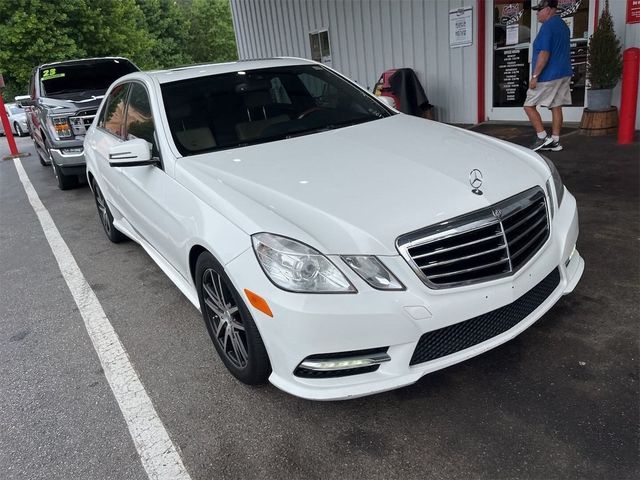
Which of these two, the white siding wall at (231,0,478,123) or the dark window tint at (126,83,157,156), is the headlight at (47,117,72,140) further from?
the white siding wall at (231,0,478,123)

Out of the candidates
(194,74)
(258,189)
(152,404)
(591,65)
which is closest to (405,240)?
(258,189)

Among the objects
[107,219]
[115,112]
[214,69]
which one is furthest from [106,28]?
[214,69]

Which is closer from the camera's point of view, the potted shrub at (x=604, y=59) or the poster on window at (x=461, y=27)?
the potted shrub at (x=604, y=59)

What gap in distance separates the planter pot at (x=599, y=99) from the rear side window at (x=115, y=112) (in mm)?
5943

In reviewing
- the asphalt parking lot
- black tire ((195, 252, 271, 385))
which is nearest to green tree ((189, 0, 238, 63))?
the asphalt parking lot

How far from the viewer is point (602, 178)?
5570 mm

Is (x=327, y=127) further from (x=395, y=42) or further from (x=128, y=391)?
(x=395, y=42)

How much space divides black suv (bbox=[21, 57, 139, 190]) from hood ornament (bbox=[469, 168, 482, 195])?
667cm

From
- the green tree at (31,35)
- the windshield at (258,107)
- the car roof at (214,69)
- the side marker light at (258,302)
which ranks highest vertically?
the green tree at (31,35)

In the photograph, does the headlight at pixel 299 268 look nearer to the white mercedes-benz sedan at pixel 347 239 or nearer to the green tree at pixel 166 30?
the white mercedes-benz sedan at pixel 347 239

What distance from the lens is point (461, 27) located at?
8.79m

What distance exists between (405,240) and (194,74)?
2.33 m

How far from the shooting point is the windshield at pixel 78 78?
8.59 metres

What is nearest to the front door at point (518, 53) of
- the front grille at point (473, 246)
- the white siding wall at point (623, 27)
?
the white siding wall at point (623, 27)
